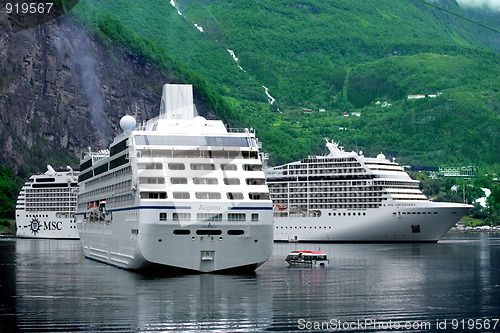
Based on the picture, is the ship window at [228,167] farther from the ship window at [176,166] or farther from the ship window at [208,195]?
the ship window at [176,166]

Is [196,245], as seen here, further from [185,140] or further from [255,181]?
[185,140]

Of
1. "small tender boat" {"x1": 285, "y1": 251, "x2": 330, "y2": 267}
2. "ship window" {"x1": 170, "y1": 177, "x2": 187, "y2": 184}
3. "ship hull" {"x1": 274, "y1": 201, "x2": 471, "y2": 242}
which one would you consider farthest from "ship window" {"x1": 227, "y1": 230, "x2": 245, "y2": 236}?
"ship hull" {"x1": 274, "y1": 201, "x2": 471, "y2": 242}

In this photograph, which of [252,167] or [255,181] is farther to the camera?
[252,167]

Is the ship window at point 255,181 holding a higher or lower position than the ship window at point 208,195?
higher

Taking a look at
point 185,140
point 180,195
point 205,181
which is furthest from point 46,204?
point 180,195

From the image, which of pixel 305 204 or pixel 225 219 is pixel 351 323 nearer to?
pixel 225 219

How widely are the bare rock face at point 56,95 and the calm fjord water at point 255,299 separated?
111411mm

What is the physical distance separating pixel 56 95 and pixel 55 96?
0.31 metres

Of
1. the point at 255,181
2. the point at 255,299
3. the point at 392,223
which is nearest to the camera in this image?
the point at 255,299

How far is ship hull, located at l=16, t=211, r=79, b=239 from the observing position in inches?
5837

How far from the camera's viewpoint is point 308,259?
70.9m

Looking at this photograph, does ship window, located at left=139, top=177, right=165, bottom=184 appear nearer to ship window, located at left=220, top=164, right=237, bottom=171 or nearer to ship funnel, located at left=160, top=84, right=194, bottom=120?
ship window, located at left=220, top=164, right=237, bottom=171

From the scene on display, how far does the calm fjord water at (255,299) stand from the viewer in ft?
124

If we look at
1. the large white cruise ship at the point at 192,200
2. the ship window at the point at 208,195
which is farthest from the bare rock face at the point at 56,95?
the ship window at the point at 208,195
